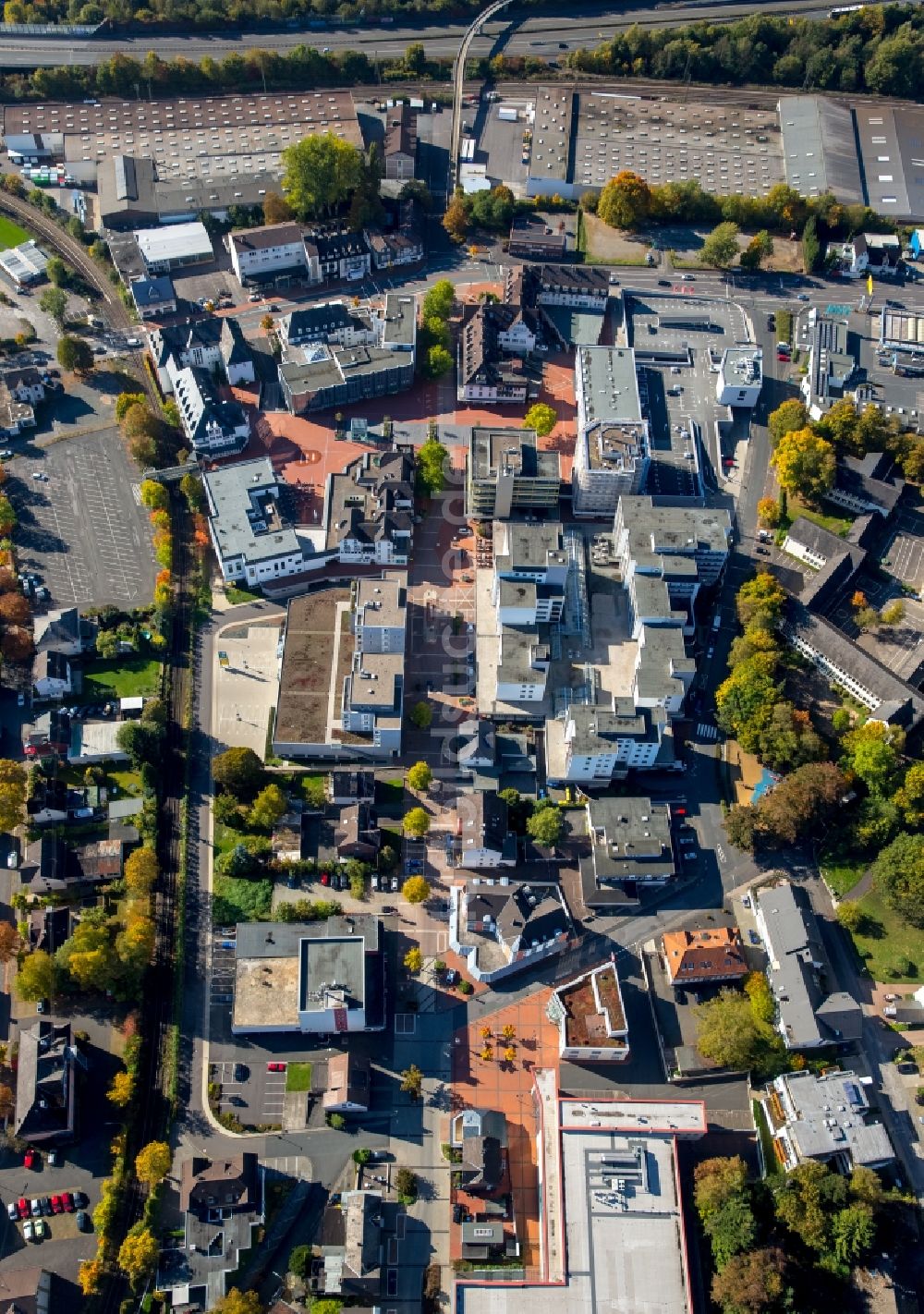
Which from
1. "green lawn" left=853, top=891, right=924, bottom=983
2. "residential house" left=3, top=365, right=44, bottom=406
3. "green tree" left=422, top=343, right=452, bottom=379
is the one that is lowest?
"green lawn" left=853, top=891, right=924, bottom=983

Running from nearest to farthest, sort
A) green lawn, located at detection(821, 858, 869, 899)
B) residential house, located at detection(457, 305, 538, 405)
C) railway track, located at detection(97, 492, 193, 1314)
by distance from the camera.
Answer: railway track, located at detection(97, 492, 193, 1314) → green lawn, located at detection(821, 858, 869, 899) → residential house, located at detection(457, 305, 538, 405)

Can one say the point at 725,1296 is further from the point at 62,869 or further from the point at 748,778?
the point at 62,869

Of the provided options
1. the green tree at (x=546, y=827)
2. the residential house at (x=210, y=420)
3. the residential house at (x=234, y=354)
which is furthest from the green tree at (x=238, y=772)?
the residential house at (x=234, y=354)

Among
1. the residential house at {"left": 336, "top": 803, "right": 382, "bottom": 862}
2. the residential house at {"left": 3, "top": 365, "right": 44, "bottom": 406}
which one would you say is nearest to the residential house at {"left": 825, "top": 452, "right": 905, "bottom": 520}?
the residential house at {"left": 336, "top": 803, "right": 382, "bottom": 862}

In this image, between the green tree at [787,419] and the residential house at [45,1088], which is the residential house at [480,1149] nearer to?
the residential house at [45,1088]

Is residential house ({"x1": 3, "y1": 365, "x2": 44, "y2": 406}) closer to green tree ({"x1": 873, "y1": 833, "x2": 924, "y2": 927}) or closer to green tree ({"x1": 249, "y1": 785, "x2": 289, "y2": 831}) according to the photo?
green tree ({"x1": 249, "y1": 785, "x2": 289, "y2": 831})

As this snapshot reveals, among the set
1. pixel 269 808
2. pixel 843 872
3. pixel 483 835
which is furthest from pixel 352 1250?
pixel 843 872
